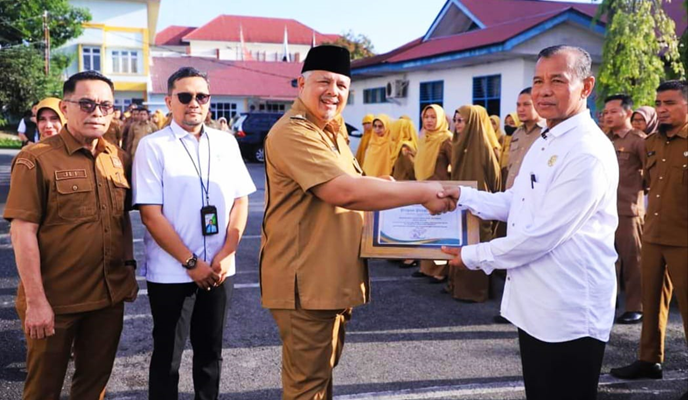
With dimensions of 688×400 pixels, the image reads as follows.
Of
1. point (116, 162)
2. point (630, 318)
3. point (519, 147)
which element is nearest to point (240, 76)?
point (519, 147)

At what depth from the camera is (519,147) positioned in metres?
5.95

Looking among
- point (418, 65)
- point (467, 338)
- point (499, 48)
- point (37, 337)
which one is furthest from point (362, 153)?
point (37, 337)

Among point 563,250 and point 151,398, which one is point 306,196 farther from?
point 151,398

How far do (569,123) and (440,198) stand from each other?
69cm

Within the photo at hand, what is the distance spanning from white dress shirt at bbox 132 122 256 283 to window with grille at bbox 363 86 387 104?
17.8m

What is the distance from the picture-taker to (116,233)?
3078 millimetres

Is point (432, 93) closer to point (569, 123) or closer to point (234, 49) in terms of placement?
point (569, 123)

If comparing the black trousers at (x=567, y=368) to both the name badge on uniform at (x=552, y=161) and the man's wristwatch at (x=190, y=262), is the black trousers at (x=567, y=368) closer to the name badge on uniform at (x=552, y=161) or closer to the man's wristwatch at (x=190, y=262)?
the name badge on uniform at (x=552, y=161)

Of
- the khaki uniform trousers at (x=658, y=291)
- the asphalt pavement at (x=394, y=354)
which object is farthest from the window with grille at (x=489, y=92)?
the khaki uniform trousers at (x=658, y=291)

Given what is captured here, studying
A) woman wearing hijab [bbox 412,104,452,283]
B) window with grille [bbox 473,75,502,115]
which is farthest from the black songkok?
window with grille [bbox 473,75,502,115]

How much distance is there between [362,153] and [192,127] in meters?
7.41

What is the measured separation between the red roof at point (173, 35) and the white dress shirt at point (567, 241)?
75019mm

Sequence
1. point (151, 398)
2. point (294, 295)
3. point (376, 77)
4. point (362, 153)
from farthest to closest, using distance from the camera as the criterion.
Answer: point (376, 77), point (362, 153), point (151, 398), point (294, 295)

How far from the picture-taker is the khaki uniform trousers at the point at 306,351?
277 centimetres
